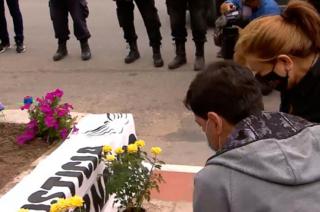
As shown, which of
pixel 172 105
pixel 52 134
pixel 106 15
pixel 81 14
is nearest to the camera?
pixel 52 134

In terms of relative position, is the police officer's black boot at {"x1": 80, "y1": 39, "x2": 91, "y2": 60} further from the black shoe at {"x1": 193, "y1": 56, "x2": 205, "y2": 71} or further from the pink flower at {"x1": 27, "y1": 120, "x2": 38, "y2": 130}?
the pink flower at {"x1": 27, "y1": 120, "x2": 38, "y2": 130}

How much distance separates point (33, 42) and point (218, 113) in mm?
7350

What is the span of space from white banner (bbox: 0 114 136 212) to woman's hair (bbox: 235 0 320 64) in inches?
49.3

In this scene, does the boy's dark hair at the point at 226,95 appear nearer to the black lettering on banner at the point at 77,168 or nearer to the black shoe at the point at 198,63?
the black lettering on banner at the point at 77,168

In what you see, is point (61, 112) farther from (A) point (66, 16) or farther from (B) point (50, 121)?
(A) point (66, 16)

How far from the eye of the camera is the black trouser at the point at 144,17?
6590 mm

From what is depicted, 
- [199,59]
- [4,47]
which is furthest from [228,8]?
[4,47]

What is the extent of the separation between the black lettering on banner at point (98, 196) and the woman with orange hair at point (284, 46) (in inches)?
53.1

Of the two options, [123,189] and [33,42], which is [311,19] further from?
[33,42]

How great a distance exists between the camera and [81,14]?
7.11 m

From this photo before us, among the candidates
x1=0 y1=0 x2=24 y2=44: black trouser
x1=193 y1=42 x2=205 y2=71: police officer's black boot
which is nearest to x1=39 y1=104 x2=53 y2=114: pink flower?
x1=193 y1=42 x2=205 y2=71: police officer's black boot

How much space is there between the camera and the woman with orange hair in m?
2.03

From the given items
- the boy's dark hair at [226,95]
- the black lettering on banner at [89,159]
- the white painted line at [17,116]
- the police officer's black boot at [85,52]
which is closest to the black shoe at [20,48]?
the police officer's black boot at [85,52]

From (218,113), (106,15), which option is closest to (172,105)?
(218,113)
